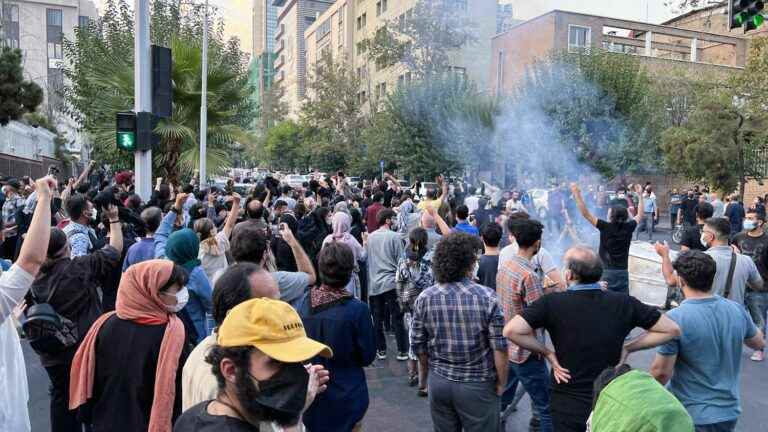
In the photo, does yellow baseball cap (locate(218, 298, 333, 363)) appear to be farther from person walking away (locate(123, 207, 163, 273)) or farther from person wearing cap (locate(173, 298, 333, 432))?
person walking away (locate(123, 207, 163, 273))

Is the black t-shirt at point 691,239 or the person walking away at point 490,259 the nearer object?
the person walking away at point 490,259

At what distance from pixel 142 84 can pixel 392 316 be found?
198 inches

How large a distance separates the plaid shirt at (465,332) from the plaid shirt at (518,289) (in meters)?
0.71

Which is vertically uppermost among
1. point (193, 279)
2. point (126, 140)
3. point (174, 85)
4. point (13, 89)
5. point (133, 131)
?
point (13, 89)

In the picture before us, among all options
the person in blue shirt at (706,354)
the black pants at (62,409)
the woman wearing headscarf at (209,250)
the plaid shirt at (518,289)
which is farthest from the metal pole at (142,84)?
the person in blue shirt at (706,354)

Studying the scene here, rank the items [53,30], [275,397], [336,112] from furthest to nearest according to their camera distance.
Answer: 1. [53,30]
2. [336,112]
3. [275,397]

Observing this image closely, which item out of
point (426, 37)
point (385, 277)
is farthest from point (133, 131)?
point (426, 37)

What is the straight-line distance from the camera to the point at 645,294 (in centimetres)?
941

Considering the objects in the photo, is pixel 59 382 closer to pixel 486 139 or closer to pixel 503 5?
pixel 486 139

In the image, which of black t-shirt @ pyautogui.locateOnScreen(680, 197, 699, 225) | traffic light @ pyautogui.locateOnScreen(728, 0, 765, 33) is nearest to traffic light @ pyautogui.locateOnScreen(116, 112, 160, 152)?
traffic light @ pyautogui.locateOnScreen(728, 0, 765, 33)

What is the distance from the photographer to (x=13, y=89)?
62.8 feet

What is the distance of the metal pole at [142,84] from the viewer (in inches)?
333

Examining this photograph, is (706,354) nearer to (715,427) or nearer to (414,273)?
(715,427)

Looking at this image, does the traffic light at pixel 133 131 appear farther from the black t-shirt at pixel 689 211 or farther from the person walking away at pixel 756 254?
the black t-shirt at pixel 689 211
